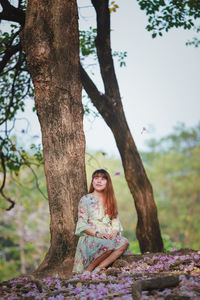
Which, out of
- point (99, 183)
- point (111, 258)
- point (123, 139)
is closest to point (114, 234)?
point (111, 258)

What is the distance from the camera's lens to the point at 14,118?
8477 mm

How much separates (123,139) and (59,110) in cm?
208

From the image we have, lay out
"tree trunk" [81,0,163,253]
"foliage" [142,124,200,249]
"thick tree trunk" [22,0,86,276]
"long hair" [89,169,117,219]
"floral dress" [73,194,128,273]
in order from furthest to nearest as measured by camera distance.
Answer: "foliage" [142,124,200,249] < "tree trunk" [81,0,163,253] < "long hair" [89,169,117,219] < "thick tree trunk" [22,0,86,276] < "floral dress" [73,194,128,273]

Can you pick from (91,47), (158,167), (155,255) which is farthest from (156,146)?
(155,255)

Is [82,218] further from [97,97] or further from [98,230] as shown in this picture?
[97,97]

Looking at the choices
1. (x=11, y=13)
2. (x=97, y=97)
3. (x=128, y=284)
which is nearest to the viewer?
(x=128, y=284)

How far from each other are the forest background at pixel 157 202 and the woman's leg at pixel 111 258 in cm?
1457

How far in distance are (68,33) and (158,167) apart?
90.2ft

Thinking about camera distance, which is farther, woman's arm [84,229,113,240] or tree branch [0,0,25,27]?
tree branch [0,0,25,27]

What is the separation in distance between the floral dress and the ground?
250mm

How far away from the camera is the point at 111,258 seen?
4.70 meters

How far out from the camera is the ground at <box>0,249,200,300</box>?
2924mm

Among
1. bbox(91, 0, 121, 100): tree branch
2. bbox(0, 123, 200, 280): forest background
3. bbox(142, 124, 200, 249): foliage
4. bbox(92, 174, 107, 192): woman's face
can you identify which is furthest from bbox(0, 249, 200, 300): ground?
bbox(142, 124, 200, 249): foliage

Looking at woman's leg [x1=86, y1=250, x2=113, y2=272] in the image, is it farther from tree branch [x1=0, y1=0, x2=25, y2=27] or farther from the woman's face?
tree branch [x1=0, y1=0, x2=25, y2=27]
